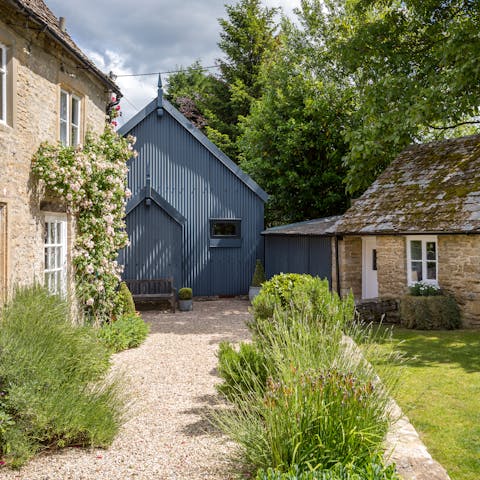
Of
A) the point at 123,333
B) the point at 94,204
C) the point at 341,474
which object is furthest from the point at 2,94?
the point at 341,474

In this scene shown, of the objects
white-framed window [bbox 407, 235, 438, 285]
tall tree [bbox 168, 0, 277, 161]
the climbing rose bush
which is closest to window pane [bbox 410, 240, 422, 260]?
white-framed window [bbox 407, 235, 438, 285]

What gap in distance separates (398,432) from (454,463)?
101cm

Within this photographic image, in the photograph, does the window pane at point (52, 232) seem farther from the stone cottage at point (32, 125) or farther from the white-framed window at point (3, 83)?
the white-framed window at point (3, 83)

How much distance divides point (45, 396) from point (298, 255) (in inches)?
495

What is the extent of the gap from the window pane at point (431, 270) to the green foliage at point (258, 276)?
5459mm

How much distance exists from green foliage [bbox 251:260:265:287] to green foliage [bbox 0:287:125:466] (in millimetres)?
10596

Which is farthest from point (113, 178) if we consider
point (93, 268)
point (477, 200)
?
point (477, 200)

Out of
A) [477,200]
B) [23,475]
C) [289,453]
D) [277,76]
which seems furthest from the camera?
[277,76]

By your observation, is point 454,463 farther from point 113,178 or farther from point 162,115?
point 162,115

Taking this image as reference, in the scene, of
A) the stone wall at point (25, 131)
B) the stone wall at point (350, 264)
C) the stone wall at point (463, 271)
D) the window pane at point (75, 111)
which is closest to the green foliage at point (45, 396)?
the stone wall at point (25, 131)

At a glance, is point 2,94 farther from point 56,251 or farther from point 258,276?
point 258,276

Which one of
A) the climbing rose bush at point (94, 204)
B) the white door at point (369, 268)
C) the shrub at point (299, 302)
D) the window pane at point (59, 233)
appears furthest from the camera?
the white door at point (369, 268)

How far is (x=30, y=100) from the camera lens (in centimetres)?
845

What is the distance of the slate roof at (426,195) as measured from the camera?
1269 centimetres
